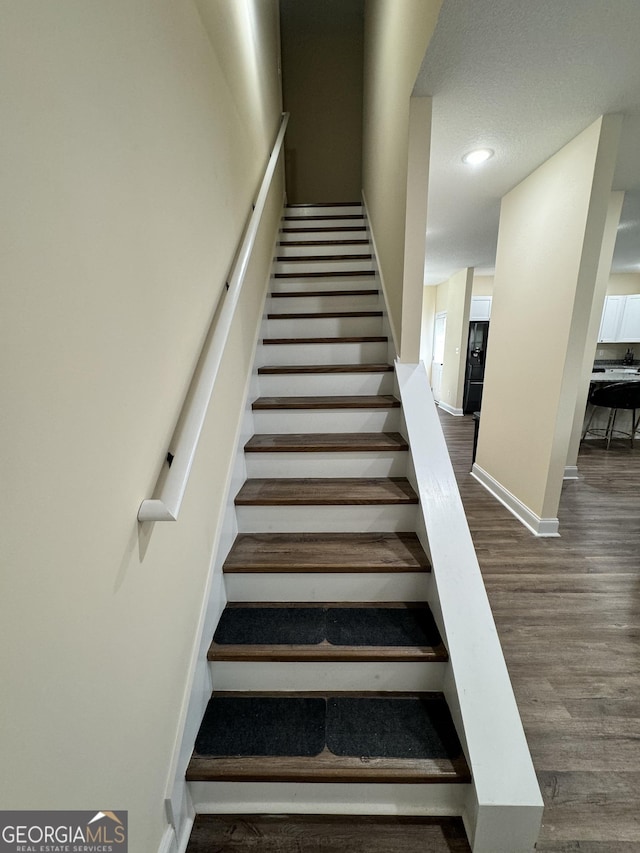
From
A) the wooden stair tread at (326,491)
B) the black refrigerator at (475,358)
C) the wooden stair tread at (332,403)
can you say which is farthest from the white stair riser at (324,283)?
the black refrigerator at (475,358)

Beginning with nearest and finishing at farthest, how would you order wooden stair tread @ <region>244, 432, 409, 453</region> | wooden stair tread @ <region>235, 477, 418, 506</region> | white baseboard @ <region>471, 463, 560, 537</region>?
wooden stair tread @ <region>235, 477, 418, 506</region>
wooden stair tread @ <region>244, 432, 409, 453</region>
white baseboard @ <region>471, 463, 560, 537</region>

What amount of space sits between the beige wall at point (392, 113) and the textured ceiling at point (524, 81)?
147mm

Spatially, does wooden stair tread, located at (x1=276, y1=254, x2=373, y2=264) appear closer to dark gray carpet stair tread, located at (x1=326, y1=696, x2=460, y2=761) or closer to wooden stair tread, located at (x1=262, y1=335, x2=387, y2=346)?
wooden stair tread, located at (x1=262, y1=335, x2=387, y2=346)

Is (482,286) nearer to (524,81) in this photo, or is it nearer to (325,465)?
(524,81)

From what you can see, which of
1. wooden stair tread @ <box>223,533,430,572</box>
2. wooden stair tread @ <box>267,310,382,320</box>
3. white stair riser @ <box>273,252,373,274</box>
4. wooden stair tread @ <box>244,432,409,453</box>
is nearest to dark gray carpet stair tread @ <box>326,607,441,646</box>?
wooden stair tread @ <box>223,533,430,572</box>

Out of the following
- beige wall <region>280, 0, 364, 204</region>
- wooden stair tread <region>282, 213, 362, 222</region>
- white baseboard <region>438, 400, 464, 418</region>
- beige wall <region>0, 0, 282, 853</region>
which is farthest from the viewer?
white baseboard <region>438, 400, 464, 418</region>

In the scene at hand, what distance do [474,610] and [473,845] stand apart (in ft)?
1.90

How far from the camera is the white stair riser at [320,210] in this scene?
349 cm

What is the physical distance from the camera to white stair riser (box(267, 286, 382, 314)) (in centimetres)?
242

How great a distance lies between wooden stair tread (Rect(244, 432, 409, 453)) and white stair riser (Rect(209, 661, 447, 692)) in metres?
0.85

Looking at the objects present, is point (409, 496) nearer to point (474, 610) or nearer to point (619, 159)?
point (474, 610)

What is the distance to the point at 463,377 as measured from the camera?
241 inches

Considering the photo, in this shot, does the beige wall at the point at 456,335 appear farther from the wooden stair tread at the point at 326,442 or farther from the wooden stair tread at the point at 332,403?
the wooden stair tread at the point at 326,442

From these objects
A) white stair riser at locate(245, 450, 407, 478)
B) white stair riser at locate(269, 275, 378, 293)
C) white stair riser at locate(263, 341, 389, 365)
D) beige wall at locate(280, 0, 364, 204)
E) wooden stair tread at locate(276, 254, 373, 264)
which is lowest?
white stair riser at locate(245, 450, 407, 478)
